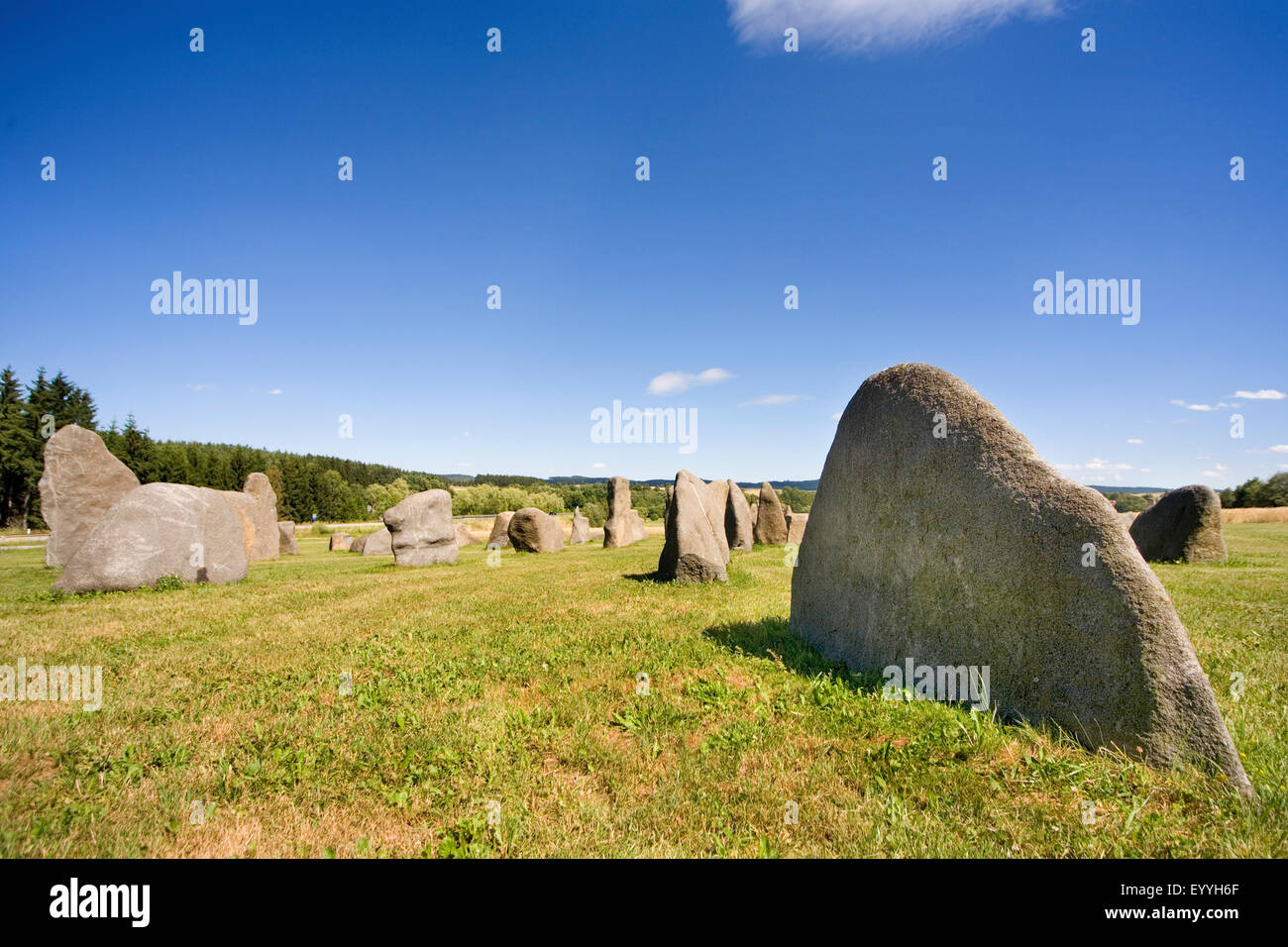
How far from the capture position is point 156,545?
37.1 ft

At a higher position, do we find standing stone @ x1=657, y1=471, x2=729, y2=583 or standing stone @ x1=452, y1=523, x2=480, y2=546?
standing stone @ x1=657, y1=471, x2=729, y2=583

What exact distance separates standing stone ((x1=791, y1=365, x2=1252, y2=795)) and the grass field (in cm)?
38

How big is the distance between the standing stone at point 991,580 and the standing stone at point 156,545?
1325cm

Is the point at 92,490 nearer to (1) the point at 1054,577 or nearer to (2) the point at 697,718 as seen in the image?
(2) the point at 697,718

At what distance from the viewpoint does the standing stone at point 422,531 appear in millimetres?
18000

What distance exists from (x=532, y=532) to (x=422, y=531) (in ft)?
21.8

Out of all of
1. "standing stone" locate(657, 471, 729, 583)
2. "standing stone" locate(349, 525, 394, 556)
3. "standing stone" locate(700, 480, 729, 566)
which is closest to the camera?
Answer: "standing stone" locate(657, 471, 729, 583)

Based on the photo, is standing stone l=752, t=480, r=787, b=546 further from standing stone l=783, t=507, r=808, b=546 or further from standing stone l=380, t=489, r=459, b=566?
standing stone l=380, t=489, r=459, b=566

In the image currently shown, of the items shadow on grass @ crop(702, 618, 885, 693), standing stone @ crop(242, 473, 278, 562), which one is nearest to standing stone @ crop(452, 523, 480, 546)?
standing stone @ crop(242, 473, 278, 562)

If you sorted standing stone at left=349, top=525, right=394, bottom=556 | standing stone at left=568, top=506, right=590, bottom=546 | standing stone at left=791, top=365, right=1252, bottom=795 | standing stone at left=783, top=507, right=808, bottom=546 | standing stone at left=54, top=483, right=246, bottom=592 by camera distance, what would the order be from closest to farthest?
standing stone at left=791, top=365, right=1252, bottom=795
standing stone at left=54, top=483, right=246, bottom=592
standing stone at left=349, top=525, right=394, bottom=556
standing stone at left=783, top=507, right=808, bottom=546
standing stone at left=568, top=506, right=590, bottom=546

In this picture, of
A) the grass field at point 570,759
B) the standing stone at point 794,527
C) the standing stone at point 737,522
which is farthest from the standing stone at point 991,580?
the standing stone at point 794,527

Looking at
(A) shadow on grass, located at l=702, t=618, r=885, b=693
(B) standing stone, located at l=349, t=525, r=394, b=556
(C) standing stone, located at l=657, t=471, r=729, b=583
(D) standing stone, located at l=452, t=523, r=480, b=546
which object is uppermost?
(C) standing stone, located at l=657, t=471, r=729, b=583

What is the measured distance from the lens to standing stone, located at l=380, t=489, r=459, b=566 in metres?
18.0
